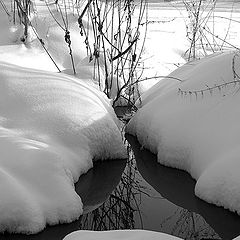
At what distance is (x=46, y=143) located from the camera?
3641 millimetres

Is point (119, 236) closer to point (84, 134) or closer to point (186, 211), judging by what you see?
point (186, 211)

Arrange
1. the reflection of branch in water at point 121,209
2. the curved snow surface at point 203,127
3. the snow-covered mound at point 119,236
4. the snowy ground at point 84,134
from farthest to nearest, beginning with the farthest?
the curved snow surface at point 203,127 → the reflection of branch in water at point 121,209 → the snowy ground at point 84,134 → the snow-covered mound at point 119,236

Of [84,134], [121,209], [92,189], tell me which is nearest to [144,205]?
[121,209]

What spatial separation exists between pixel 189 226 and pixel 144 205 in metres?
0.43

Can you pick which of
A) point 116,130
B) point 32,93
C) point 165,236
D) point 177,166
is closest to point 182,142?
point 177,166

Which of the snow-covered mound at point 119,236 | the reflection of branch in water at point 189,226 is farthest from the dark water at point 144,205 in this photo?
the snow-covered mound at point 119,236

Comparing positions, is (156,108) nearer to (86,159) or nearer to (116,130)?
(116,130)

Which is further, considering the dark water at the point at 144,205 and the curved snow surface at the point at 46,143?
the dark water at the point at 144,205

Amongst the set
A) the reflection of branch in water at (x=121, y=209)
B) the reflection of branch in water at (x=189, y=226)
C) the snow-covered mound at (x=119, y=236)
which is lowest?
the reflection of branch in water at (x=121, y=209)

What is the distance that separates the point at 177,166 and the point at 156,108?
0.73 meters

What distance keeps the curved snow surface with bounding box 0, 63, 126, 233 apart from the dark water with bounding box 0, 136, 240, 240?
0.31ft

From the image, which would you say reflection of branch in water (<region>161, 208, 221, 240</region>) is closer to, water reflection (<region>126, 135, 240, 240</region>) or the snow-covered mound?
water reflection (<region>126, 135, 240, 240</region>)

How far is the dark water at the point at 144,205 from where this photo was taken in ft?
10.3

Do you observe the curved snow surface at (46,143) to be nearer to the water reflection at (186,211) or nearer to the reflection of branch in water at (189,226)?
the water reflection at (186,211)
